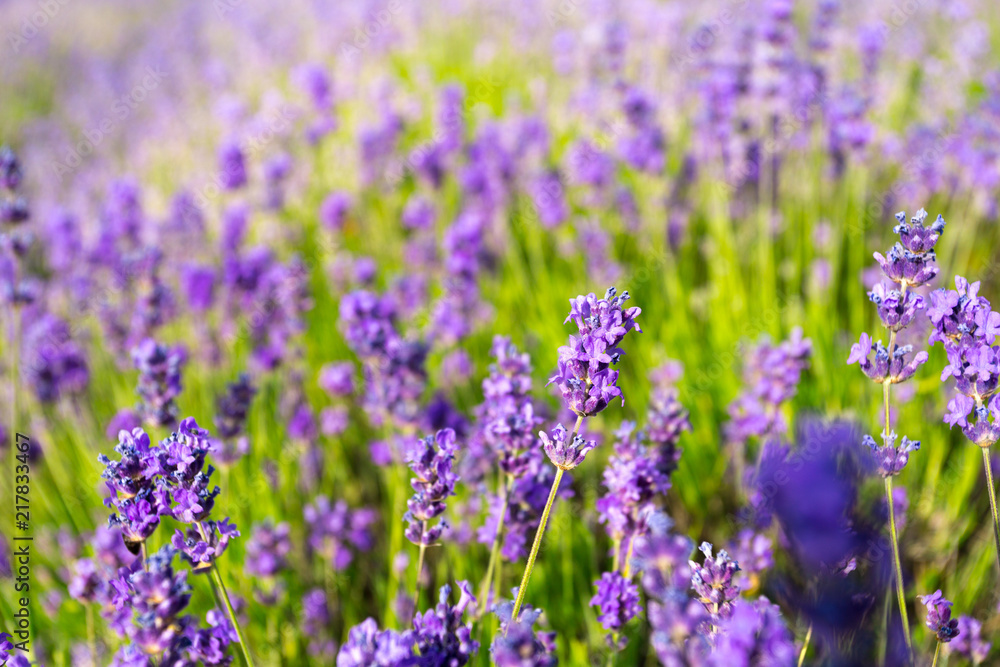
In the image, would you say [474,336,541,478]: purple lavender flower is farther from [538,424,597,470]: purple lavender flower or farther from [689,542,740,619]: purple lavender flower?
[689,542,740,619]: purple lavender flower

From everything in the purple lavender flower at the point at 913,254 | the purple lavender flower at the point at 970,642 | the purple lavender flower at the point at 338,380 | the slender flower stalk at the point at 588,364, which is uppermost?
the purple lavender flower at the point at 338,380

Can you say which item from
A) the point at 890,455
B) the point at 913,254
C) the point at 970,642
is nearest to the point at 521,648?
the point at 890,455

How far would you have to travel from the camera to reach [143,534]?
1.22m

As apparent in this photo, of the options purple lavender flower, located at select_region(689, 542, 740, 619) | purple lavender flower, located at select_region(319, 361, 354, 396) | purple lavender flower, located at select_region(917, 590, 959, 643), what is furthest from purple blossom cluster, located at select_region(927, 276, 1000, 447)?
purple lavender flower, located at select_region(319, 361, 354, 396)

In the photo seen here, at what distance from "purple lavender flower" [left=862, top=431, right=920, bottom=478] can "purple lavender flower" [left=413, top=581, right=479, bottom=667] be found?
73cm

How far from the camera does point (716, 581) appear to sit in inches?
43.7

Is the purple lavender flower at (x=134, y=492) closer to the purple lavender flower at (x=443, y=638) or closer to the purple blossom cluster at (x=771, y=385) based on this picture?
the purple lavender flower at (x=443, y=638)

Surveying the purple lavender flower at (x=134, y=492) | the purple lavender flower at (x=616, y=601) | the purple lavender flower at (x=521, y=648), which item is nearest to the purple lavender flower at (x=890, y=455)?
the purple lavender flower at (x=616, y=601)

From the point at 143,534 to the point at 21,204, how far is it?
1.59m

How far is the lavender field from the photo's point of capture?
119 cm

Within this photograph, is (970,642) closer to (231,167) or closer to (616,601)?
(616,601)

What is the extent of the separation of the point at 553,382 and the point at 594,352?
0.28 ft

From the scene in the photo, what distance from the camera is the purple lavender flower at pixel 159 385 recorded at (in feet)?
5.96

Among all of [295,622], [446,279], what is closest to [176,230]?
[446,279]
